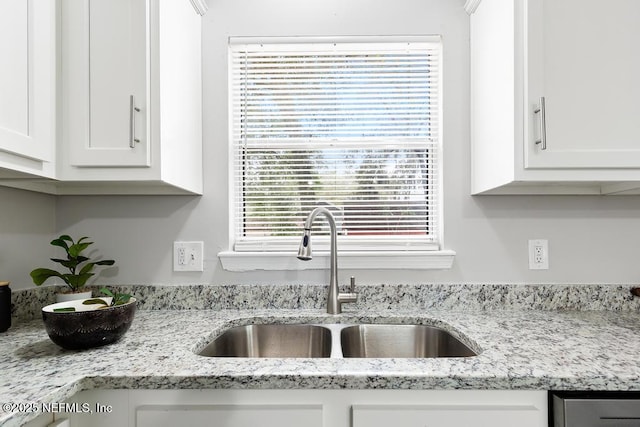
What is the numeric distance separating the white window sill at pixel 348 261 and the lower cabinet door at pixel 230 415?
2.26 ft

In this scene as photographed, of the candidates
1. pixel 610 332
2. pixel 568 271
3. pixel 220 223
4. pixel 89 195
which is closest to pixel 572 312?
pixel 568 271

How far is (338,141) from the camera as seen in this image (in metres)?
1.55

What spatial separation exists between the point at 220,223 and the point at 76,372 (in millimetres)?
782

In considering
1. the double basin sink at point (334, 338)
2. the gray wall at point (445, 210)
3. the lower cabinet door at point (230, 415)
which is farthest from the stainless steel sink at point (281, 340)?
the lower cabinet door at point (230, 415)

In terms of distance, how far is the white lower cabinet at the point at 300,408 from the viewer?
0.83m

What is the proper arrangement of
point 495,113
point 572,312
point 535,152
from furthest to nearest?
point 572,312, point 495,113, point 535,152

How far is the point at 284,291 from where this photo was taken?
147cm

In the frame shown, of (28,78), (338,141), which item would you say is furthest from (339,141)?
(28,78)

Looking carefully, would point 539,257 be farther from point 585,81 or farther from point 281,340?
point 281,340

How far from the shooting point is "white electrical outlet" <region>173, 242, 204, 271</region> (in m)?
1.49

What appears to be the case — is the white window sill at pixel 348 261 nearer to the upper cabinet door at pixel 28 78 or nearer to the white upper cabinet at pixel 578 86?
the white upper cabinet at pixel 578 86

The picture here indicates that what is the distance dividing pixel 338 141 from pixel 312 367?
996 mm

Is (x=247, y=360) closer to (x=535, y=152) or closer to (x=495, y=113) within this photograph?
(x=535, y=152)

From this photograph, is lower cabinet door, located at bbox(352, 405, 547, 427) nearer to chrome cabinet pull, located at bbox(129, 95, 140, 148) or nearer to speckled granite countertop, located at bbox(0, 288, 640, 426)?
speckled granite countertop, located at bbox(0, 288, 640, 426)
